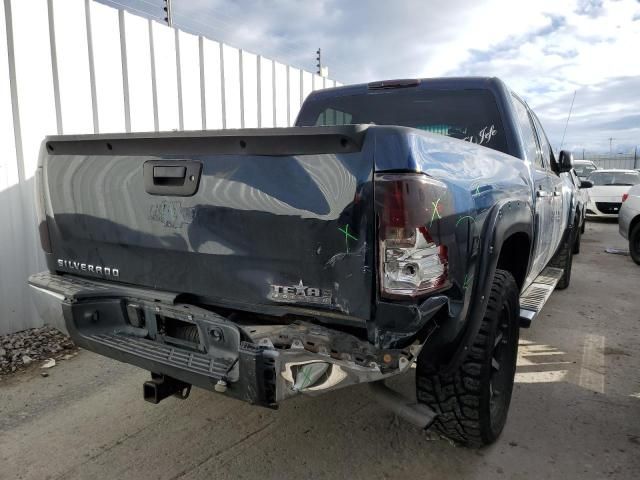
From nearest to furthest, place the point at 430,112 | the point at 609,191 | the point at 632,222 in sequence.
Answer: the point at 430,112, the point at 632,222, the point at 609,191

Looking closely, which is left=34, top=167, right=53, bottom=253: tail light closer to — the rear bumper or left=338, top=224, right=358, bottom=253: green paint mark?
the rear bumper

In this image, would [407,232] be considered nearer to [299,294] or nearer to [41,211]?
[299,294]

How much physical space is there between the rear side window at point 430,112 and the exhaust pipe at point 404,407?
6.19 feet

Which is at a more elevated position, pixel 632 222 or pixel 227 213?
pixel 227 213

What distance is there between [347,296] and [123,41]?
4.28m

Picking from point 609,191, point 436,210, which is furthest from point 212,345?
point 609,191

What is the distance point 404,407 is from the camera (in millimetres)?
2184

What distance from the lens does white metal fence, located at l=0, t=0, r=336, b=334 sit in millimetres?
4234

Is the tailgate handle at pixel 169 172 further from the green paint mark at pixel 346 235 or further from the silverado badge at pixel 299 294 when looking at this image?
the green paint mark at pixel 346 235

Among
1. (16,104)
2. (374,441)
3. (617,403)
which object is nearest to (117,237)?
(374,441)

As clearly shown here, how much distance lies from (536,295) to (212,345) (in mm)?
2614

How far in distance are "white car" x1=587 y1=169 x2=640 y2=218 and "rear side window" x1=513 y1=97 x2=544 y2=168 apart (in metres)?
11.8

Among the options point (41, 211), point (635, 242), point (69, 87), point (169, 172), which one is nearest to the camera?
point (169, 172)

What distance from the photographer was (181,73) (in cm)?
556
